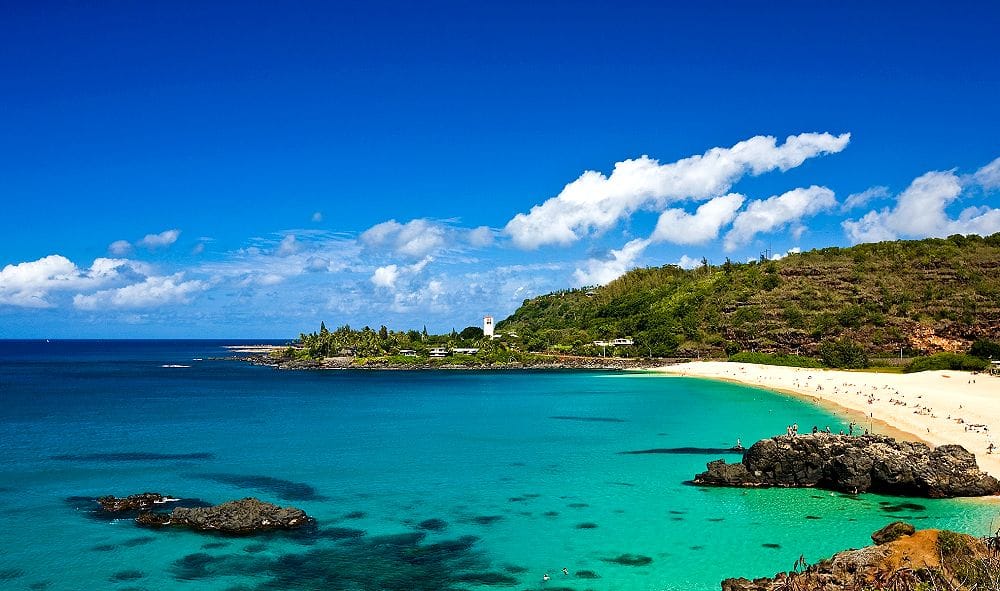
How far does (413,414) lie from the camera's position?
2483 inches

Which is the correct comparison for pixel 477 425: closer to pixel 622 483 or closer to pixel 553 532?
pixel 622 483

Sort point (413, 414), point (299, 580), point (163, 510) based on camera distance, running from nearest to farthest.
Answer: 1. point (299, 580)
2. point (163, 510)
3. point (413, 414)

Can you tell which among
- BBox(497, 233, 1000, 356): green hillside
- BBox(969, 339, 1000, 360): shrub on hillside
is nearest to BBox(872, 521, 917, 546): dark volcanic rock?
BBox(969, 339, 1000, 360): shrub on hillside

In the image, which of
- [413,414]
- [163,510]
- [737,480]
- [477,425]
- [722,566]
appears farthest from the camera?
[413,414]

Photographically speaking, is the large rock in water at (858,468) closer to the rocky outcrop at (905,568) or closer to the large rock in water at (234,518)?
the rocky outcrop at (905,568)

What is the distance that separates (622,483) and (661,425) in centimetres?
1996

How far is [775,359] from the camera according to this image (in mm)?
111312

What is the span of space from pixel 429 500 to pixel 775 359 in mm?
94681

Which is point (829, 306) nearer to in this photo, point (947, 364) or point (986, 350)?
point (986, 350)

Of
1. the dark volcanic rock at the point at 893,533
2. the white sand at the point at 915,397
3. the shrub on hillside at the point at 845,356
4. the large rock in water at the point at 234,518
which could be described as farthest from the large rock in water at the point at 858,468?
the shrub on hillside at the point at 845,356

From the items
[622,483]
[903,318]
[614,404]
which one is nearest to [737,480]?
[622,483]

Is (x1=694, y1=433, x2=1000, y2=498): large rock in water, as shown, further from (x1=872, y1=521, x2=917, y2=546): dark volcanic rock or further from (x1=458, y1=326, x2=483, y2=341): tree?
(x1=458, y1=326, x2=483, y2=341): tree

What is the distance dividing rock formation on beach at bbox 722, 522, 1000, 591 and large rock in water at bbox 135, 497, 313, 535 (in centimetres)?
1526

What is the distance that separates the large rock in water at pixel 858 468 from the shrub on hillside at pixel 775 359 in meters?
81.5
